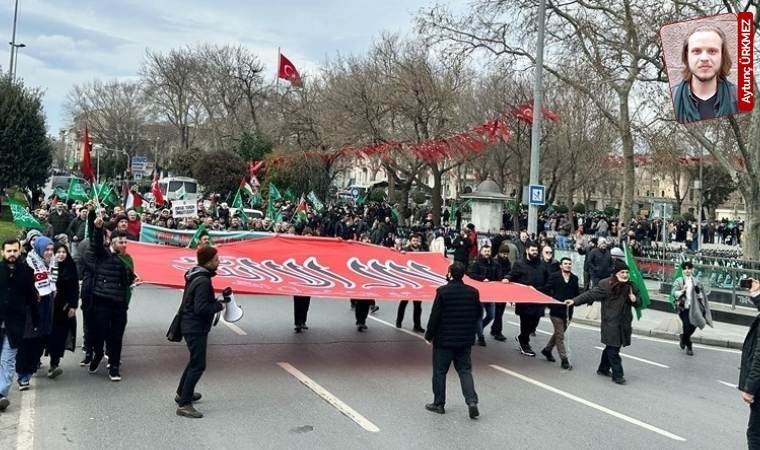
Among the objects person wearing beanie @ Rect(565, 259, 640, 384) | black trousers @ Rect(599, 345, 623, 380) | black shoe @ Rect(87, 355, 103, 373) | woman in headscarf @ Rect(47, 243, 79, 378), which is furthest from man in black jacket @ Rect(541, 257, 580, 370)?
woman in headscarf @ Rect(47, 243, 79, 378)

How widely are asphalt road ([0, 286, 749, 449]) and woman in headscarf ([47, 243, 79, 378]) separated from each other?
33 centimetres

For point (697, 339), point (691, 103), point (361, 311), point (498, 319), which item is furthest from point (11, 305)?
point (691, 103)

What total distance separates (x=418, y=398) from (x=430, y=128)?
25.6m

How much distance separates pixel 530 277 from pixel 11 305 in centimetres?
738

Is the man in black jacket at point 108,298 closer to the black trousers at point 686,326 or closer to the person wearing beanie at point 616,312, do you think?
the person wearing beanie at point 616,312

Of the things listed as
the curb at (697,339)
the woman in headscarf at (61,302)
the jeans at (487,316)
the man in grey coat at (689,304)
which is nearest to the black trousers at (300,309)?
the jeans at (487,316)

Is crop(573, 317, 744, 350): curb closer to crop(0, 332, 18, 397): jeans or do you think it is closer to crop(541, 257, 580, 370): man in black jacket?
crop(541, 257, 580, 370): man in black jacket

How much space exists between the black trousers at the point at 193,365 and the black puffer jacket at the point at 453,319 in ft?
7.80

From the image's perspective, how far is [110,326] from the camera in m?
8.59

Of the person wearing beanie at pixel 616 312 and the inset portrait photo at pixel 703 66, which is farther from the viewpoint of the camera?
the inset portrait photo at pixel 703 66

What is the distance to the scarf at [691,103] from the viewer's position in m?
16.5

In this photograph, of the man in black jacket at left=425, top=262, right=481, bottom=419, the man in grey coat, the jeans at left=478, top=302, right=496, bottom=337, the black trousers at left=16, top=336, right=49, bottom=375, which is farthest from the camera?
the man in grey coat

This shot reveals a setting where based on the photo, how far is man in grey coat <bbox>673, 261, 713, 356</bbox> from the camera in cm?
1216

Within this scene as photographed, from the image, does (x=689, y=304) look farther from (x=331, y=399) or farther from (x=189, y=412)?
(x=189, y=412)
